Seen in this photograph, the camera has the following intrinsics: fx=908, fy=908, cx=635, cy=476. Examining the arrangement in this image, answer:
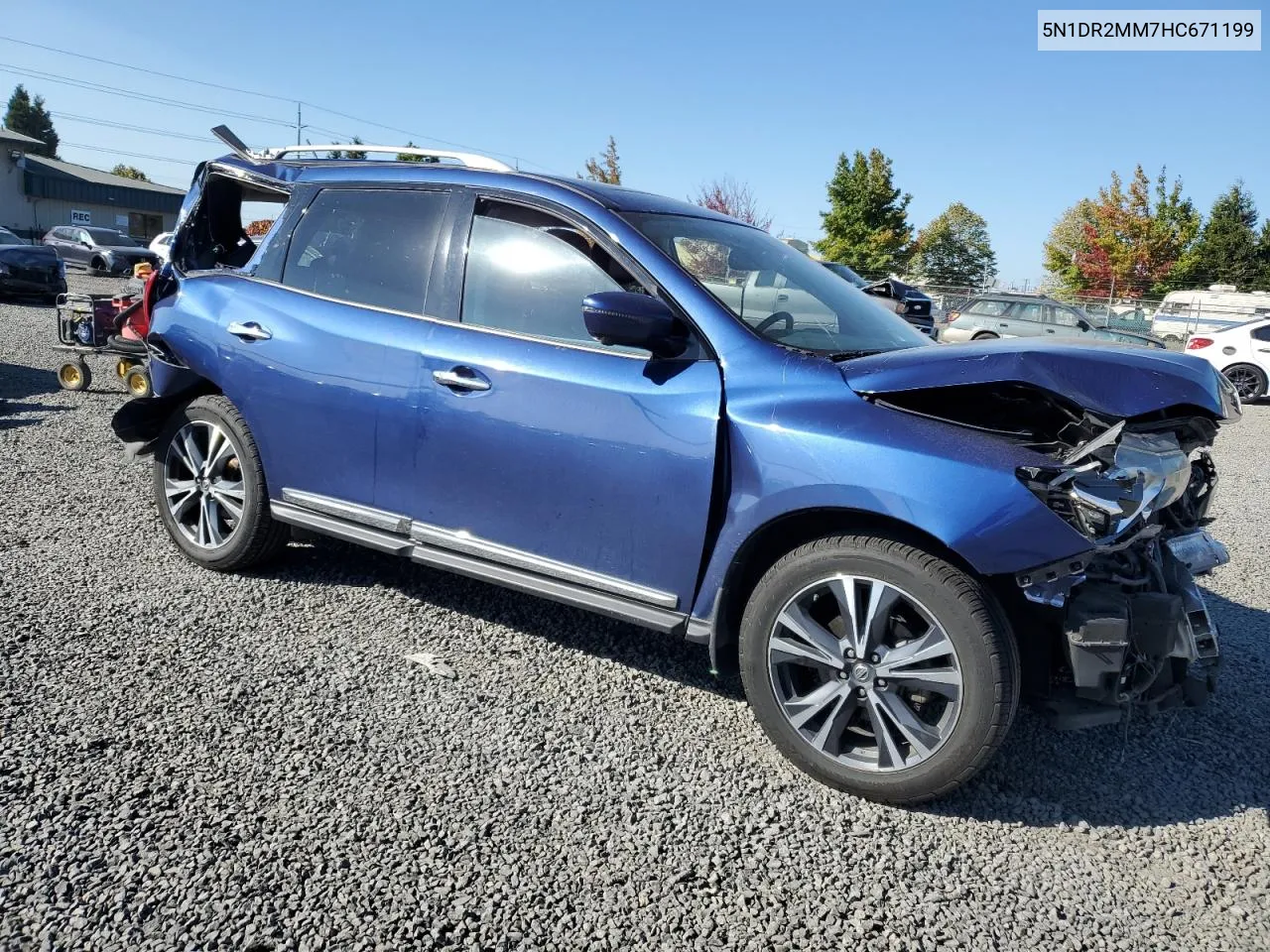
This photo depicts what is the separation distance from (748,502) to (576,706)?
1044 mm

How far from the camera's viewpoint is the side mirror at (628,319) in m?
3.03

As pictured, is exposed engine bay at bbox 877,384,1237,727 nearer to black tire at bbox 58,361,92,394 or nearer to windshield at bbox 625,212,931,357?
windshield at bbox 625,212,931,357

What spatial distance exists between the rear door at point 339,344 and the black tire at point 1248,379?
16.1 metres

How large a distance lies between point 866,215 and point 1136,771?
4386 centimetres

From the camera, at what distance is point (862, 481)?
2.78 m

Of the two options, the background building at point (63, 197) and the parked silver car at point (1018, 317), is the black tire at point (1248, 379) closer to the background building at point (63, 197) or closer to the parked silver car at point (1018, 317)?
the parked silver car at point (1018, 317)

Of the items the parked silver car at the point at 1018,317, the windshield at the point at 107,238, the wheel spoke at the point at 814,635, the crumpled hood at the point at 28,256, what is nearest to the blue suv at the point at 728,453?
the wheel spoke at the point at 814,635

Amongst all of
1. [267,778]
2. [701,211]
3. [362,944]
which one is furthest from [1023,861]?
[701,211]

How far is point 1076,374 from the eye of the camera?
2.72 m

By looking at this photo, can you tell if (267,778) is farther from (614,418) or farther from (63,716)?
(614,418)

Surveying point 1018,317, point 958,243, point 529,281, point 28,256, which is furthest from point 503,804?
point 958,243

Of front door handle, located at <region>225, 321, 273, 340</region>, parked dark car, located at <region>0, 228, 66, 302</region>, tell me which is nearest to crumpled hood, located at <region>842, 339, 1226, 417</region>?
front door handle, located at <region>225, 321, 273, 340</region>

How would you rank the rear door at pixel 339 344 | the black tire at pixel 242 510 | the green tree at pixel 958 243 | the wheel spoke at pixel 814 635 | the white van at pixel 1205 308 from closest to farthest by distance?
the wheel spoke at pixel 814 635, the rear door at pixel 339 344, the black tire at pixel 242 510, the white van at pixel 1205 308, the green tree at pixel 958 243

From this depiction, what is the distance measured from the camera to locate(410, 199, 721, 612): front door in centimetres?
311
